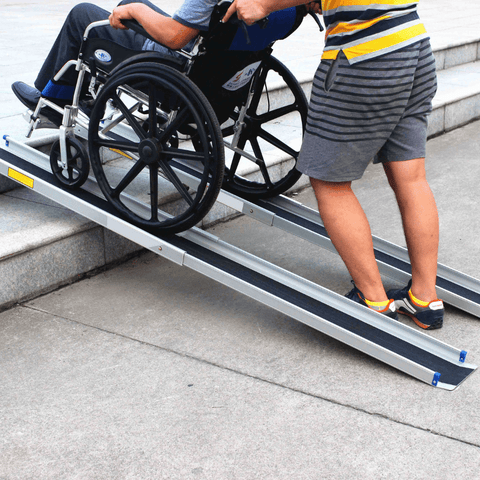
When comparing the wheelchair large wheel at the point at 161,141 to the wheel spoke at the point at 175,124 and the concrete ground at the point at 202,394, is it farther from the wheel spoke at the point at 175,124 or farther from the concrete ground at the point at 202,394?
the concrete ground at the point at 202,394

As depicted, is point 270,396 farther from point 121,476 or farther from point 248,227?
point 248,227

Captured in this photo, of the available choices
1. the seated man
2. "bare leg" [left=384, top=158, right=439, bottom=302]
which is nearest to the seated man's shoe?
the seated man

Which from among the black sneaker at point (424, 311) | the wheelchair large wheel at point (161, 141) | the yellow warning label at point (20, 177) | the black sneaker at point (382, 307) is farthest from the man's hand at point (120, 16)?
the black sneaker at point (424, 311)

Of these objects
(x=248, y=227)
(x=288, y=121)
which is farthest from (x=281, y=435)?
(x=288, y=121)

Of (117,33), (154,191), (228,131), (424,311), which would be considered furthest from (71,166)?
(424,311)

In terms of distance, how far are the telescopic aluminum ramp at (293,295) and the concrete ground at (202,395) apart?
0.08 meters

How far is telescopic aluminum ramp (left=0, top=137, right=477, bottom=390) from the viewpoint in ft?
6.77

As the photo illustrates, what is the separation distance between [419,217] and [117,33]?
1.41 metres

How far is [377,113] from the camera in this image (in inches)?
83.5

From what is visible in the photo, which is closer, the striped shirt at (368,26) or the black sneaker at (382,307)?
the striped shirt at (368,26)

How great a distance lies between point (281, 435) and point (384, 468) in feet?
0.94

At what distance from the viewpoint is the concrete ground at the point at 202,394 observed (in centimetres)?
168

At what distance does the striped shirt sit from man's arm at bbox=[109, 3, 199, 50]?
1.59 feet

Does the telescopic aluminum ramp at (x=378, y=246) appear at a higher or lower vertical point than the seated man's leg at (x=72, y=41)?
lower
